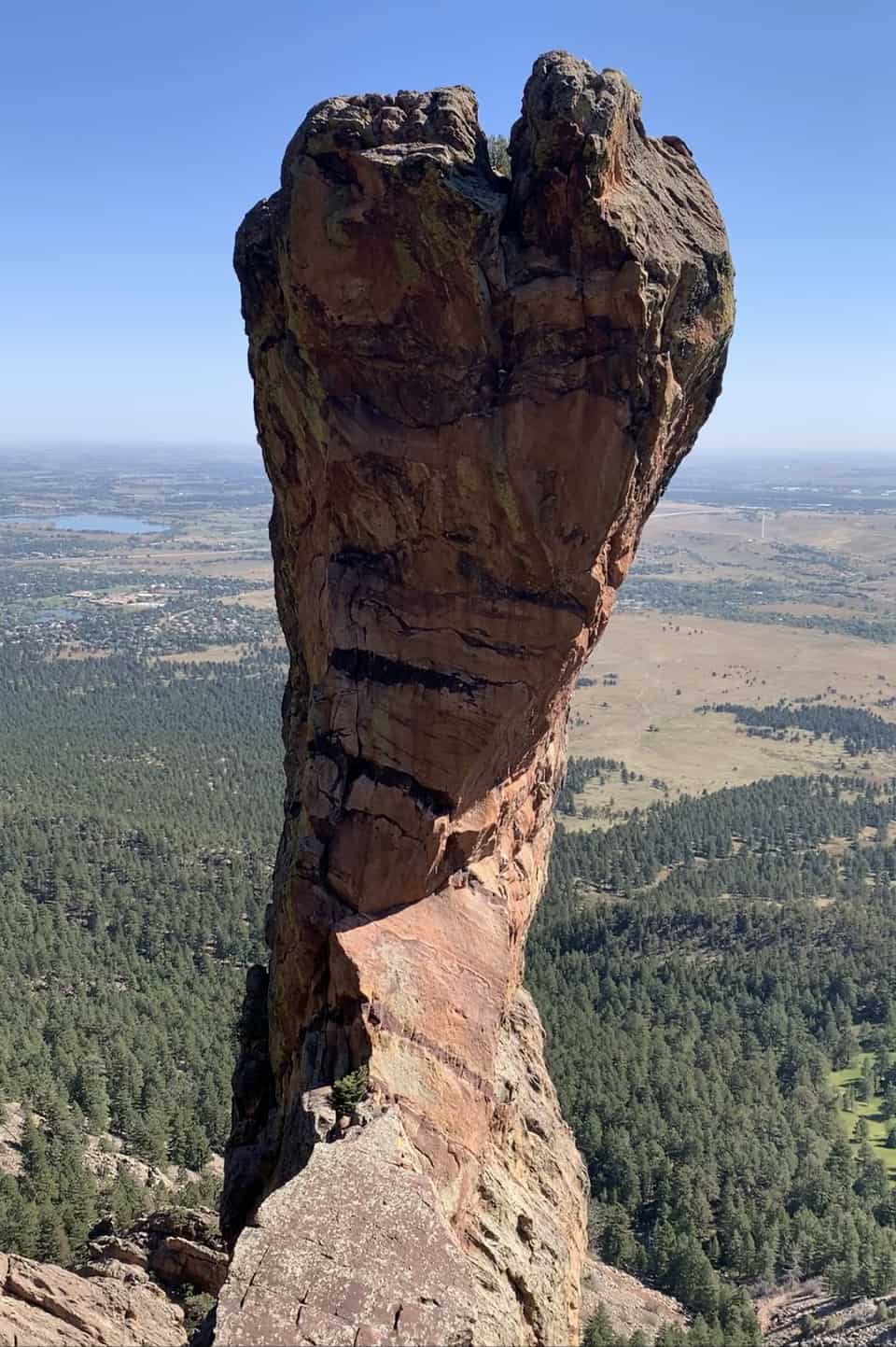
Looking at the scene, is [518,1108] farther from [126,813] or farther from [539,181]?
[126,813]

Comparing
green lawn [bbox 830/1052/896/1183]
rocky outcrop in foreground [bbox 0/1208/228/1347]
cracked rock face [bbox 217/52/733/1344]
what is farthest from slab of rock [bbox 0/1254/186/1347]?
green lawn [bbox 830/1052/896/1183]

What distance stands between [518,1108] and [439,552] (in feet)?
49.3

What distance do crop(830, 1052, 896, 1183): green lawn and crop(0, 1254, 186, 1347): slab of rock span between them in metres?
63.9

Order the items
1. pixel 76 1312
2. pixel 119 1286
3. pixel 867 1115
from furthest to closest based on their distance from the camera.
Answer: pixel 867 1115 < pixel 119 1286 < pixel 76 1312

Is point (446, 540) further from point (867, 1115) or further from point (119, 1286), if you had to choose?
point (867, 1115)

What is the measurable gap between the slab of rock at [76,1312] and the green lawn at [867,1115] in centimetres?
6392

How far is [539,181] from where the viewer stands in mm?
20109

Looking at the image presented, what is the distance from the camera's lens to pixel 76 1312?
23453mm

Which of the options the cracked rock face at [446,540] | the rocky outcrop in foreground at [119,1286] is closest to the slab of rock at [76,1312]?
the rocky outcrop in foreground at [119,1286]

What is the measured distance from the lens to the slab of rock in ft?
69.4

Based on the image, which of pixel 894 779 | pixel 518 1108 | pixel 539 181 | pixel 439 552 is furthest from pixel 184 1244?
pixel 894 779

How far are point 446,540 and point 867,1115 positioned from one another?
258ft

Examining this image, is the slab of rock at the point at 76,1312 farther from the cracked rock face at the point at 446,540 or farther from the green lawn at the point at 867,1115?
the green lawn at the point at 867,1115

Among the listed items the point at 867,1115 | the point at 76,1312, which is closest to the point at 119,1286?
the point at 76,1312
